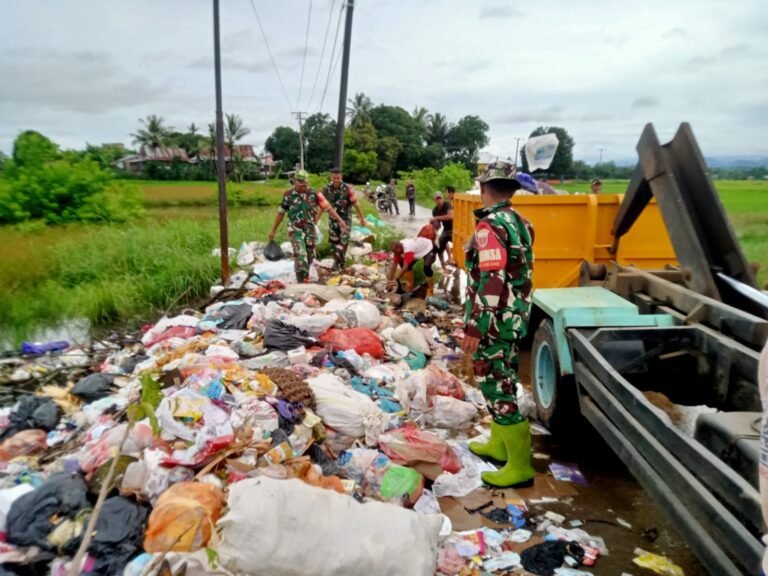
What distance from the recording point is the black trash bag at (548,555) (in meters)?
→ 2.53

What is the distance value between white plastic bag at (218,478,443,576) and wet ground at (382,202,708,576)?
1.00 m

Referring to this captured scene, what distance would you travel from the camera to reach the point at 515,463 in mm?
3283

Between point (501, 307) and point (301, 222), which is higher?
point (301, 222)

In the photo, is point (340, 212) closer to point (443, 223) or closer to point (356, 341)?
Answer: point (443, 223)

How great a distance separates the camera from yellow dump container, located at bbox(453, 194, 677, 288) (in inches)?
180

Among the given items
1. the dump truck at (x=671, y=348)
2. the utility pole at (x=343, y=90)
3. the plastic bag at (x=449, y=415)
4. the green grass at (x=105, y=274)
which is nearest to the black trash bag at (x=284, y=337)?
the plastic bag at (x=449, y=415)

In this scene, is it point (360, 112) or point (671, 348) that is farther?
point (360, 112)

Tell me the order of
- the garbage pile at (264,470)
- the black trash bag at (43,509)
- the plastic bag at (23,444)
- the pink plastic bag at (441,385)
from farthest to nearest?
the pink plastic bag at (441,385)
the plastic bag at (23,444)
the black trash bag at (43,509)
the garbage pile at (264,470)

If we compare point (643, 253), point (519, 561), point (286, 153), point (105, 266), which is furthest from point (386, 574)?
point (286, 153)

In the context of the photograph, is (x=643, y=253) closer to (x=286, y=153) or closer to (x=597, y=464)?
(x=597, y=464)

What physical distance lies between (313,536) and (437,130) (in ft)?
234

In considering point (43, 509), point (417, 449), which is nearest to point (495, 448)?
point (417, 449)

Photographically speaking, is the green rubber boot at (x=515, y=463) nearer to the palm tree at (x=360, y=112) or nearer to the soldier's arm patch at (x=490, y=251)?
the soldier's arm patch at (x=490, y=251)

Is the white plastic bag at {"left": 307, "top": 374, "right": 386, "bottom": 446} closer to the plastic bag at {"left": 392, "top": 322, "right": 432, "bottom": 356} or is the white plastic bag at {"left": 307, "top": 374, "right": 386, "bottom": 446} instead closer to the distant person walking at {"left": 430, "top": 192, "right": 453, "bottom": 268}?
the plastic bag at {"left": 392, "top": 322, "right": 432, "bottom": 356}
